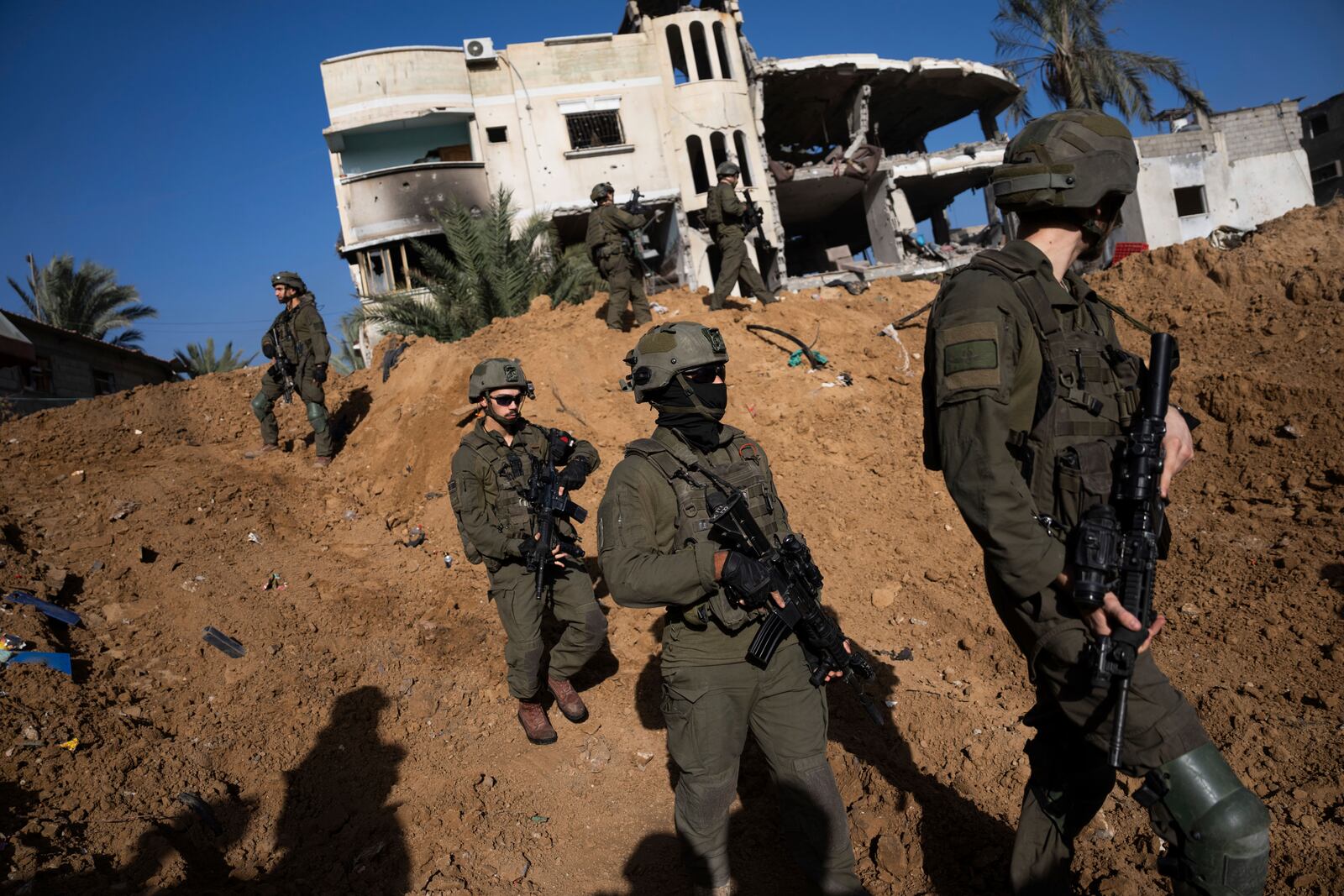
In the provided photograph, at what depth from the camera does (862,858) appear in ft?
11.3

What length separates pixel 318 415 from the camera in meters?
9.55

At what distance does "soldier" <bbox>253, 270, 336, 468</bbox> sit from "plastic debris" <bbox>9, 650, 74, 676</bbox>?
4484mm

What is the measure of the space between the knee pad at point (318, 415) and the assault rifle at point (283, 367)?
10.6 inches

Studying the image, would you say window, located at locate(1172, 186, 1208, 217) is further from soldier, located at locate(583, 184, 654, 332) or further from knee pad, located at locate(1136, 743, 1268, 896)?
knee pad, located at locate(1136, 743, 1268, 896)

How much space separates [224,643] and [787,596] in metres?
4.96

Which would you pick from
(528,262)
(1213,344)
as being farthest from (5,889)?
(528,262)

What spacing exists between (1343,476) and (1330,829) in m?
4.23

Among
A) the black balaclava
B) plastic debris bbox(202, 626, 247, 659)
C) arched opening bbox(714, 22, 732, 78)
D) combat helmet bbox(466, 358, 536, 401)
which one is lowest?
plastic debris bbox(202, 626, 247, 659)

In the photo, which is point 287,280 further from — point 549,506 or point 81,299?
point 81,299

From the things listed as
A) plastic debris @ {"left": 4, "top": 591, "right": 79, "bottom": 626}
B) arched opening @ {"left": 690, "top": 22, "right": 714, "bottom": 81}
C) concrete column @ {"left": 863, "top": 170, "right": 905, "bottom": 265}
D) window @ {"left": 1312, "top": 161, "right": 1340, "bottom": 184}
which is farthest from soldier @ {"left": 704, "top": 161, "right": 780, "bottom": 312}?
window @ {"left": 1312, "top": 161, "right": 1340, "bottom": 184}

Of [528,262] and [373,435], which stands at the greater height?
[528,262]

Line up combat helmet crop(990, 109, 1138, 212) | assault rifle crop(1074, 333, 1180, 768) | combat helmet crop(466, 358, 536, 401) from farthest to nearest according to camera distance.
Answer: combat helmet crop(466, 358, 536, 401) → combat helmet crop(990, 109, 1138, 212) → assault rifle crop(1074, 333, 1180, 768)

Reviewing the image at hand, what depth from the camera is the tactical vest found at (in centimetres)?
205

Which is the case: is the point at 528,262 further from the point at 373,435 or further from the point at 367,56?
the point at 367,56
